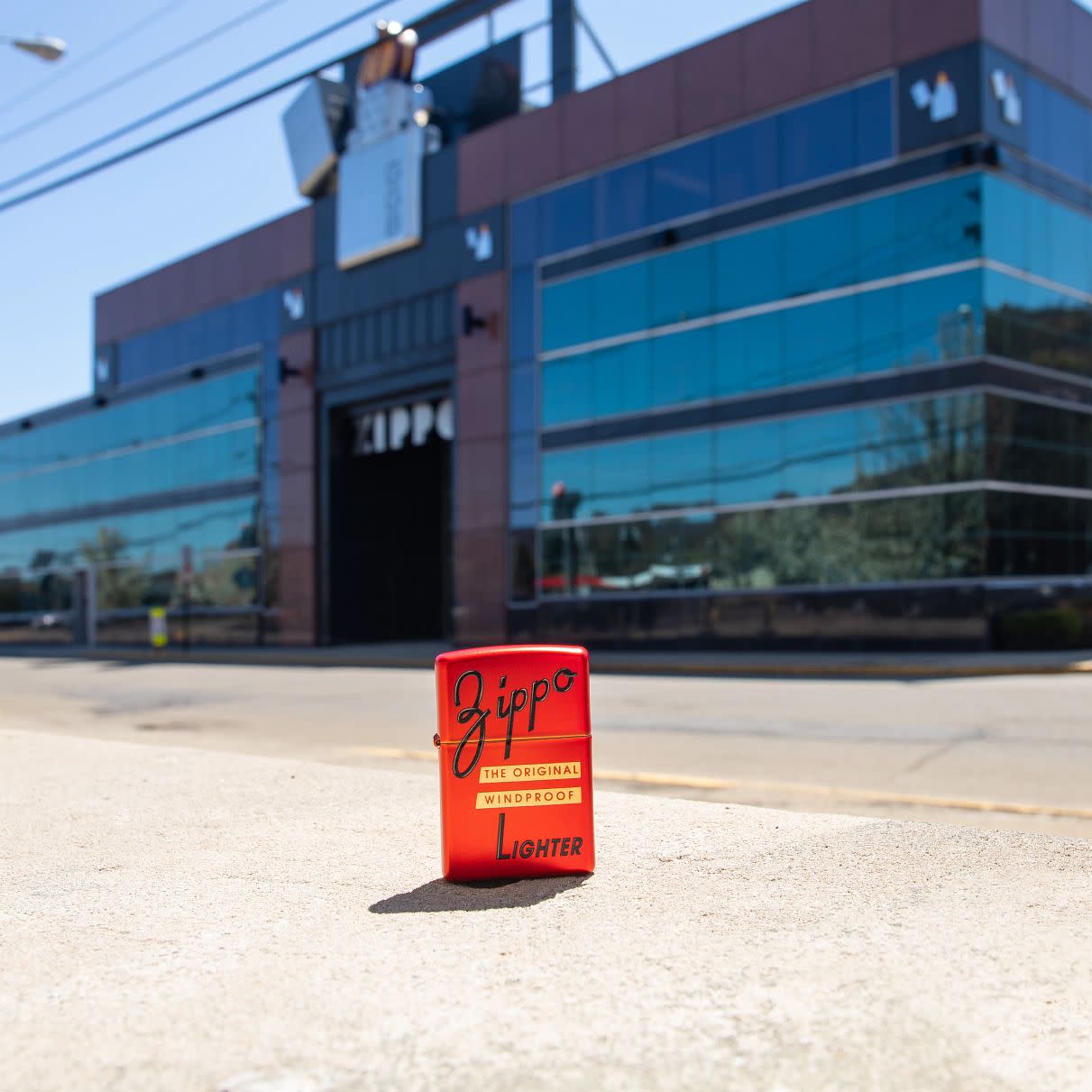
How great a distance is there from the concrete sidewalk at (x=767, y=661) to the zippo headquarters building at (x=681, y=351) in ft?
2.54

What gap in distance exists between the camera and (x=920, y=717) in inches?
506

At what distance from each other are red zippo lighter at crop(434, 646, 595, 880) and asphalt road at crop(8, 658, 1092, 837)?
9.93 feet

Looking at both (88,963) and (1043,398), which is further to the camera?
(1043,398)

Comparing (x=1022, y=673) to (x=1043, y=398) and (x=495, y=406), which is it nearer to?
(x=1043, y=398)

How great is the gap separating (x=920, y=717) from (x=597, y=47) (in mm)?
24938

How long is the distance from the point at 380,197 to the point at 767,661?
1934 cm

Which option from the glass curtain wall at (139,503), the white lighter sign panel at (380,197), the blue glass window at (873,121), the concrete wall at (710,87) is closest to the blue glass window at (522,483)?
the concrete wall at (710,87)

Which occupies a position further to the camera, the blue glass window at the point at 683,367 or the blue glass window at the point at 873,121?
the blue glass window at the point at 683,367

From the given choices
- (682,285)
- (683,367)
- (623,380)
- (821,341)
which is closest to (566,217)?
(682,285)

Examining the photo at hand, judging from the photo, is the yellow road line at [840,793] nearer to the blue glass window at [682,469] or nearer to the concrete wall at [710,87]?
the blue glass window at [682,469]

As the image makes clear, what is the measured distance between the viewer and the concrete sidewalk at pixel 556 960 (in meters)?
3.24

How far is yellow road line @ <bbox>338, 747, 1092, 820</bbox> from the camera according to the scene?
24.3ft

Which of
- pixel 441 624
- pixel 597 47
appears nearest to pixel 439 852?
pixel 597 47

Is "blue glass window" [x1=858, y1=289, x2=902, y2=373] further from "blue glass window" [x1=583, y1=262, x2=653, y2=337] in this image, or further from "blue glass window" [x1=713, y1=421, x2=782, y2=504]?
"blue glass window" [x1=583, y1=262, x2=653, y2=337]
